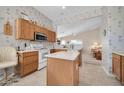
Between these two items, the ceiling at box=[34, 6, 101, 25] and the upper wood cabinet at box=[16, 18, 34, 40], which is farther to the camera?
the ceiling at box=[34, 6, 101, 25]

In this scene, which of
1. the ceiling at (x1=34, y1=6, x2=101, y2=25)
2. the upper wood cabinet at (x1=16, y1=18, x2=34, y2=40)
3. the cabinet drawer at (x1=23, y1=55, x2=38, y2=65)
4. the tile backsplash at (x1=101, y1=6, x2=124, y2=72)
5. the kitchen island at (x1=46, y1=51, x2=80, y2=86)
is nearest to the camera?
the kitchen island at (x1=46, y1=51, x2=80, y2=86)

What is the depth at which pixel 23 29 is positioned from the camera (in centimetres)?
392

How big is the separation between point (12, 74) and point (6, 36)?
1189 mm

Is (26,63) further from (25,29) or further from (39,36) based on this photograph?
(39,36)

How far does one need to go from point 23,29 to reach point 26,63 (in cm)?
113

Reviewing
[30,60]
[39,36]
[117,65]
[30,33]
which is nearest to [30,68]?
[30,60]

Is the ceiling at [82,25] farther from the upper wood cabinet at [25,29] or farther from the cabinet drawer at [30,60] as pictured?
the cabinet drawer at [30,60]

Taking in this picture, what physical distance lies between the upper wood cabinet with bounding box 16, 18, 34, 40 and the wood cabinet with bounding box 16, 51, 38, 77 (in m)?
0.63

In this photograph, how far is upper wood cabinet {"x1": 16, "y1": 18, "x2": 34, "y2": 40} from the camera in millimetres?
3783

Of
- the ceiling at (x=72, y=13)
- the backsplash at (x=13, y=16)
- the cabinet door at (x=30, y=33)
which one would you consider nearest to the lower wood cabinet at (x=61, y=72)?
the backsplash at (x=13, y=16)

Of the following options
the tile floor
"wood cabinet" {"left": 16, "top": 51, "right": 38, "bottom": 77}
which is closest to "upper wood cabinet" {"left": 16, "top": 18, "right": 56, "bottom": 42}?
"wood cabinet" {"left": 16, "top": 51, "right": 38, "bottom": 77}

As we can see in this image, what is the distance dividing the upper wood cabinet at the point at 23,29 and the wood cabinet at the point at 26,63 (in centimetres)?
63

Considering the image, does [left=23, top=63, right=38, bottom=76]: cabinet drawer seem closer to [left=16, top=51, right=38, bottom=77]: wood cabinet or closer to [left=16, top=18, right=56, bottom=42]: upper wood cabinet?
[left=16, top=51, right=38, bottom=77]: wood cabinet
